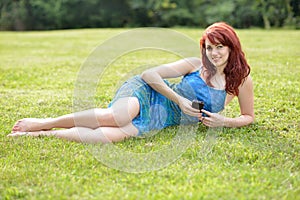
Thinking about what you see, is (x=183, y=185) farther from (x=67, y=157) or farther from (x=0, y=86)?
(x=0, y=86)

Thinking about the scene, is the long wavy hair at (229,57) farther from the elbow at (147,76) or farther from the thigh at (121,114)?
the thigh at (121,114)

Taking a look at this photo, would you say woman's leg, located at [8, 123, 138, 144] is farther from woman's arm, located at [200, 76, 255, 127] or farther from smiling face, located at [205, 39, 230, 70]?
smiling face, located at [205, 39, 230, 70]

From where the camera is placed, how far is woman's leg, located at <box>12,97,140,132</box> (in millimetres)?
3281

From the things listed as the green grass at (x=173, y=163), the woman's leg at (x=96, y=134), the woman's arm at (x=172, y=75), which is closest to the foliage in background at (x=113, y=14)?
the green grass at (x=173, y=163)

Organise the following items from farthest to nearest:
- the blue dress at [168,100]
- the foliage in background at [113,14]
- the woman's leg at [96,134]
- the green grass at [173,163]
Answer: the foliage in background at [113,14] < the blue dress at [168,100] < the woman's leg at [96,134] < the green grass at [173,163]

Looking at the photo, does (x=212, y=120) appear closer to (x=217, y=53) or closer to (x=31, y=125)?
(x=217, y=53)

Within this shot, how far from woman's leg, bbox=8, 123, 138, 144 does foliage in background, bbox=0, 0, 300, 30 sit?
1491 centimetres

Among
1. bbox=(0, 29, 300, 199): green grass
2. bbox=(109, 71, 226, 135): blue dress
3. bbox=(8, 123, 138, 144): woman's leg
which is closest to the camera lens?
bbox=(0, 29, 300, 199): green grass

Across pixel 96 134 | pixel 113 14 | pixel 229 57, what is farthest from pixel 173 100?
pixel 113 14

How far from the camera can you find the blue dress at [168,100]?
3.42 metres

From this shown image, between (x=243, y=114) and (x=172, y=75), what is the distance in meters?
0.65

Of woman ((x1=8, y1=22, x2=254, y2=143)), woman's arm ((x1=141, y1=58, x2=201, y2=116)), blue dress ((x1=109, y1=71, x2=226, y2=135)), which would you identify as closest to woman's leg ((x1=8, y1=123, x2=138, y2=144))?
woman ((x1=8, y1=22, x2=254, y2=143))

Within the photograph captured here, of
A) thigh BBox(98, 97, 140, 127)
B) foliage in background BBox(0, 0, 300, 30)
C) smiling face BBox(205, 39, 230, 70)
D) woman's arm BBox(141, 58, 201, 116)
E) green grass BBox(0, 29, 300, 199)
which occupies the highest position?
smiling face BBox(205, 39, 230, 70)

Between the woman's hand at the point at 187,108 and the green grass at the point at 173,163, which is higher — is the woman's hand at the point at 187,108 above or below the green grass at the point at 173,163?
above
